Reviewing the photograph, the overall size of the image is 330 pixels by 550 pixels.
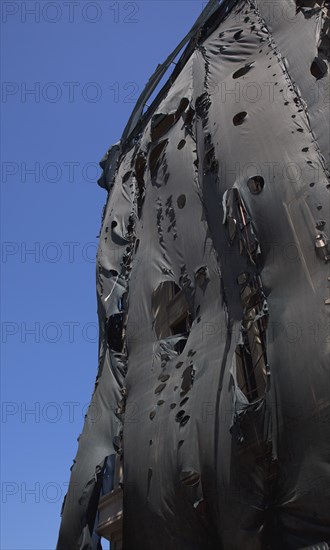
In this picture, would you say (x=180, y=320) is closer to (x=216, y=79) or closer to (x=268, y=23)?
(x=216, y=79)

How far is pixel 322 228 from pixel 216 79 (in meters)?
5.63

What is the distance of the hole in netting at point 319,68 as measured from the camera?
10.2 metres

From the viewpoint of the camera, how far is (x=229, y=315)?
9664mm

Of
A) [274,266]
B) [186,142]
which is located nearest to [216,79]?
[186,142]

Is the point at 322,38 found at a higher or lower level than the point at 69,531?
higher

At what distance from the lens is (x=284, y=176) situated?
9.41m

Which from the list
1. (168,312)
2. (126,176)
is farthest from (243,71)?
(126,176)

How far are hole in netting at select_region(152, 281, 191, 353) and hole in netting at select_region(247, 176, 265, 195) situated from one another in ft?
10.4

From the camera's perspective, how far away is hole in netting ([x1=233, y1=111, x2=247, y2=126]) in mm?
11094

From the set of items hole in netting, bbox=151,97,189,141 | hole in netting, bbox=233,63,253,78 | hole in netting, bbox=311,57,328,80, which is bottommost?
hole in netting, bbox=311,57,328,80

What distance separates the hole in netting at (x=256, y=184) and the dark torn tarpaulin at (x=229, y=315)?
0.09ft

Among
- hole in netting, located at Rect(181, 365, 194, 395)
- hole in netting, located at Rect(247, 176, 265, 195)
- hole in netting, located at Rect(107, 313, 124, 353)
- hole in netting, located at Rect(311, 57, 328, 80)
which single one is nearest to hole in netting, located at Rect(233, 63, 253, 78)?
hole in netting, located at Rect(311, 57, 328, 80)

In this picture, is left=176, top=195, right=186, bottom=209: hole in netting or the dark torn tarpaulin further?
left=176, top=195, right=186, bottom=209: hole in netting

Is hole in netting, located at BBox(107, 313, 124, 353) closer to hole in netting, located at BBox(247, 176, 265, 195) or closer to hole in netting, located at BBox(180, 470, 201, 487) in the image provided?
hole in netting, located at BBox(247, 176, 265, 195)
